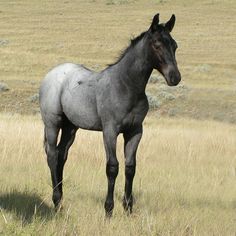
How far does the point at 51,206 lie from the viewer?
23.6 feet

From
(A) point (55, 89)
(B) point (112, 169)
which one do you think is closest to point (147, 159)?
(A) point (55, 89)

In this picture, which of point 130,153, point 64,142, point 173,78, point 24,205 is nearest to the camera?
point 173,78

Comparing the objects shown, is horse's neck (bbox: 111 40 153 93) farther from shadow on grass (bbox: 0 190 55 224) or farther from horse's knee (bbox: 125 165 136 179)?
shadow on grass (bbox: 0 190 55 224)

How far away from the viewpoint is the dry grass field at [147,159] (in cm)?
579

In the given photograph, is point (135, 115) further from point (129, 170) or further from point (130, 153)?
point (129, 170)

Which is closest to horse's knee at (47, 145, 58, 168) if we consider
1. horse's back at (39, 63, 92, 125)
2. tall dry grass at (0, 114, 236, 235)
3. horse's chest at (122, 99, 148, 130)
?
tall dry grass at (0, 114, 236, 235)

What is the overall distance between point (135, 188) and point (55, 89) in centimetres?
191

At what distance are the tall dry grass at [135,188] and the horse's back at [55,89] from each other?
0.93 metres

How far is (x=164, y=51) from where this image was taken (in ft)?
19.6

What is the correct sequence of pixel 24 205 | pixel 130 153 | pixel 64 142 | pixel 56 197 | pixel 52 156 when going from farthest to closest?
pixel 64 142 → pixel 52 156 → pixel 56 197 → pixel 24 205 → pixel 130 153

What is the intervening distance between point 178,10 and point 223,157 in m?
75.9

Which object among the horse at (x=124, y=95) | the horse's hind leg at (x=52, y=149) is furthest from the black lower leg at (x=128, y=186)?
the horse's hind leg at (x=52, y=149)

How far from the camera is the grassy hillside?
27.0 metres

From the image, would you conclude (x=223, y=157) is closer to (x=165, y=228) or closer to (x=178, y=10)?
(x=165, y=228)
